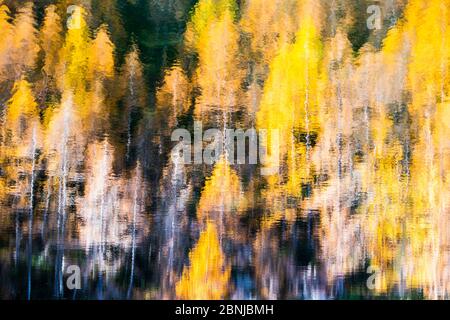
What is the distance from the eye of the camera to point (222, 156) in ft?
8.86

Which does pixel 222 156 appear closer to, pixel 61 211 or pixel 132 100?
pixel 132 100

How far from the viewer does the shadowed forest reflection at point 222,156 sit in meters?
2.65

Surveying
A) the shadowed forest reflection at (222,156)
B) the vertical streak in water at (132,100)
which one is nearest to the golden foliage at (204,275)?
the shadowed forest reflection at (222,156)

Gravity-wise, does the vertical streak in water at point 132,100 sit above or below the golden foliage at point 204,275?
above

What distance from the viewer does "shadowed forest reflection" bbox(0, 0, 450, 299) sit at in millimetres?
2650

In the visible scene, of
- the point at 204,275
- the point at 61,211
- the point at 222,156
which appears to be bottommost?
the point at 204,275

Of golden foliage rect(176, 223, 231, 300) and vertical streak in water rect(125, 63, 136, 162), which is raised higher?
vertical streak in water rect(125, 63, 136, 162)

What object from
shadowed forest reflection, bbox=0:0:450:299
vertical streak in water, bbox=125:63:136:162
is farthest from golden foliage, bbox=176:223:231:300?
vertical streak in water, bbox=125:63:136:162

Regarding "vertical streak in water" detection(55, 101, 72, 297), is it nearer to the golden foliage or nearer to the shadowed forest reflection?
the shadowed forest reflection

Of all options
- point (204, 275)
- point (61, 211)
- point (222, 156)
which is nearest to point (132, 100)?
point (222, 156)

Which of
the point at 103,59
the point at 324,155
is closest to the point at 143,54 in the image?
the point at 103,59

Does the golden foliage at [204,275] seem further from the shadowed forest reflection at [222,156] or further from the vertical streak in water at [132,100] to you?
the vertical streak in water at [132,100]

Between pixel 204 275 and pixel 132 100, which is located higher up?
pixel 132 100

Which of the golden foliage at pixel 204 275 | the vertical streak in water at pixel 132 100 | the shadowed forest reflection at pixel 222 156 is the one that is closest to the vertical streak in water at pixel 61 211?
the shadowed forest reflection at pixel 222 156
